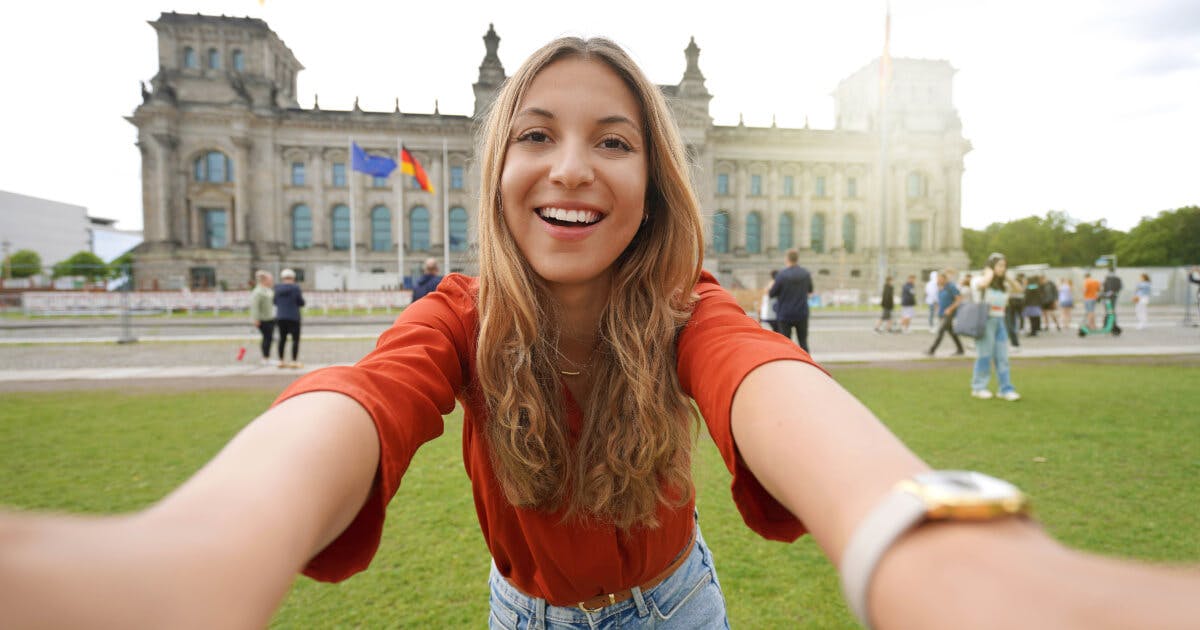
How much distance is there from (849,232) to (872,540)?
5943 centimetres

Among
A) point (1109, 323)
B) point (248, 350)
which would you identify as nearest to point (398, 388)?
point (248, 350)

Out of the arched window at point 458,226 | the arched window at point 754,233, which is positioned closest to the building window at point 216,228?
the arched window at point 458,226

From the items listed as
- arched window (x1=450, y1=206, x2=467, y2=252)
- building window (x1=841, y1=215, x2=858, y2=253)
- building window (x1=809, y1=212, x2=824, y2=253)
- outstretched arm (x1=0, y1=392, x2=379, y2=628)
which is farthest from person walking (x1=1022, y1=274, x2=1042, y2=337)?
building window (x1=841, y1=215, x2=858, y2=253)

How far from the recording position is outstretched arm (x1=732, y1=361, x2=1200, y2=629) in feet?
1.54

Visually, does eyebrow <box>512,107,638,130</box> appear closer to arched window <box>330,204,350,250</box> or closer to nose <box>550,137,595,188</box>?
nose <box>550,137,595,188</box>

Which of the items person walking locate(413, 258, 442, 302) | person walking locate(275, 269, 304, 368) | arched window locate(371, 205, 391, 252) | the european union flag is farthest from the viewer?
arched window locate(371, 205, 391, 252)

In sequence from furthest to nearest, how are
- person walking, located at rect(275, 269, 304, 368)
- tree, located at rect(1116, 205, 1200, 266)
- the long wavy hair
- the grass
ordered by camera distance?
1. tree, located at rect(1116, 205, 1200, 266)
2. person walking, located at rect(275, 269, 304, 368)
3. the grass
4. the long wavy hair

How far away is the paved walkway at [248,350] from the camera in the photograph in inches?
381

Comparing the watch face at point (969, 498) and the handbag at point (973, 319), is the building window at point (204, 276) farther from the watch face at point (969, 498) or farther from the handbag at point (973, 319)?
the watch face at point (969, 498)

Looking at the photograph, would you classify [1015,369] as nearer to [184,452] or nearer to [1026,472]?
[1026,472]

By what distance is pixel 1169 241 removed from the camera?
1895 inches

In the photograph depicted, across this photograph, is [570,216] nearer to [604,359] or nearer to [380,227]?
[604,359]

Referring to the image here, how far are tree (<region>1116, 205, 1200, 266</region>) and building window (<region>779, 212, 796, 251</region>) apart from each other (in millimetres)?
27967

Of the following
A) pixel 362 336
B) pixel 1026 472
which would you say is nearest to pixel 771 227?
pixel 362 336
